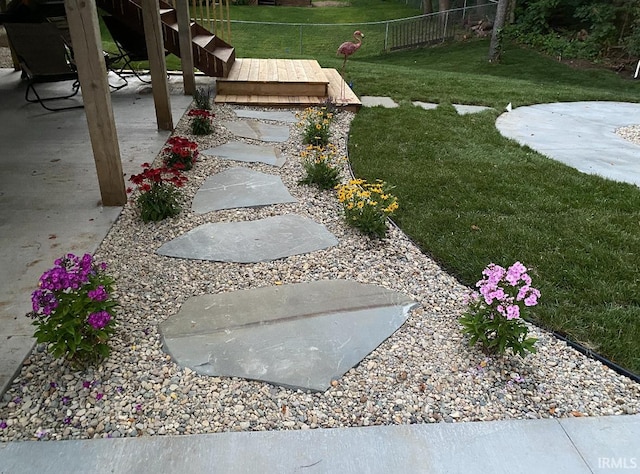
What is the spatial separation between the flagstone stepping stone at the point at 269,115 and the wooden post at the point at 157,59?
98 centimetres

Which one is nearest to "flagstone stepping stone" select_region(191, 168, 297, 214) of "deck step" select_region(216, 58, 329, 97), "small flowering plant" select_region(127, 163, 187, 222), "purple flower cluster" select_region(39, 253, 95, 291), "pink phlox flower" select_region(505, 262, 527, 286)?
"small flowering plant" select_region(127, 163, 187, 222)

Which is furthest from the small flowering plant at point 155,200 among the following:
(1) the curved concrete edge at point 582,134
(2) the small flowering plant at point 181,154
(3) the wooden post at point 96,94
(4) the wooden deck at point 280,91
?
(1) the curved concrete edge at point 582,134

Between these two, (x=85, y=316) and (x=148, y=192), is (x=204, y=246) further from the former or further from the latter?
(x=85, y=316)

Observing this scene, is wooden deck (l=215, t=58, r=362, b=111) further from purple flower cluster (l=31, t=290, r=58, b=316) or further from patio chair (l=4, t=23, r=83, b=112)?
purple flower cluster (l=31, t=290, r=58, b=316)

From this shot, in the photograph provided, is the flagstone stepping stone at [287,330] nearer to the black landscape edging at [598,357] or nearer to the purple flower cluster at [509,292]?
the purple flower cluster at [509,292]

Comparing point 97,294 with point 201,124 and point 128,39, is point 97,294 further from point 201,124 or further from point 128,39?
point 128,39

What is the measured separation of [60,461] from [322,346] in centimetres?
97

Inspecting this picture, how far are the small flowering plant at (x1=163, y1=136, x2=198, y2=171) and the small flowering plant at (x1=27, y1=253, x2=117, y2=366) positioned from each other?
181 cm

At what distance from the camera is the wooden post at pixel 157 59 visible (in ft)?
13.2

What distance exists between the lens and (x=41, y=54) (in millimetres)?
5078

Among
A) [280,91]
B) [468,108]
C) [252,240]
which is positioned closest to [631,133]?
[468,108]

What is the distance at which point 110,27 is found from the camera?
591cm

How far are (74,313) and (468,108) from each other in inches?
215

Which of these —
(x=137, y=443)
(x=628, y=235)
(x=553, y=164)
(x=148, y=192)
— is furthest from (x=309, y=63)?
(x=137, y=443)
